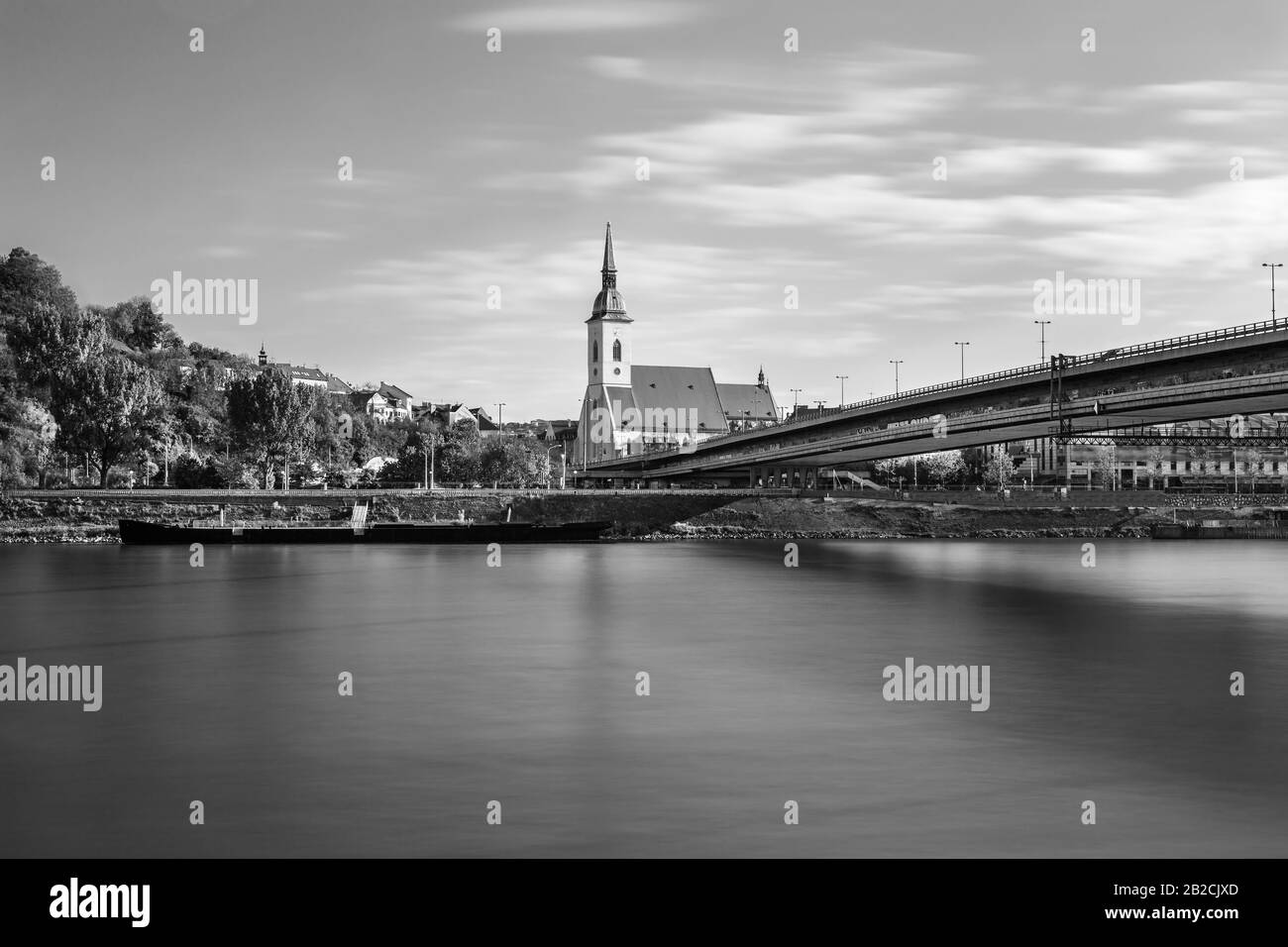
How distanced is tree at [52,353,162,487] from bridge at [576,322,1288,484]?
5319 centimetres

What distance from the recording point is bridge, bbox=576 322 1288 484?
6206 cm

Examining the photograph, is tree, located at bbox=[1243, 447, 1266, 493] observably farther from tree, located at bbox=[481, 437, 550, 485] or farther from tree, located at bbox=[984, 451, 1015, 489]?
tree, located at bbox=[481, 437, 550, 485]

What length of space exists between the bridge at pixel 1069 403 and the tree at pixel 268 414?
41.6 m

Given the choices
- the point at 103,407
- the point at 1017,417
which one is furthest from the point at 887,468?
the point at 103,407

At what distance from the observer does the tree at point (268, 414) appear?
4419 inches

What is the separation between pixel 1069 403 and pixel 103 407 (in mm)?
69932

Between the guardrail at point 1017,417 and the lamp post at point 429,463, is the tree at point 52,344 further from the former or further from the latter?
the guardrail at point 1017,417

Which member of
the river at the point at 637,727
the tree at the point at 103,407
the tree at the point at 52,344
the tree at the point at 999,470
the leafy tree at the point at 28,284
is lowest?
the river at the point at 637,727

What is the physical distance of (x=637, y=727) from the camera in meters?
25.4

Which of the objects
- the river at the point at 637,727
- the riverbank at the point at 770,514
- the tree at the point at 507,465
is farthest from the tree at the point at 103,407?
the river at the point at 637,727

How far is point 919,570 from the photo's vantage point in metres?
71.1

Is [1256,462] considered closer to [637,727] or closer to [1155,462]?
[1155,462]
